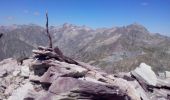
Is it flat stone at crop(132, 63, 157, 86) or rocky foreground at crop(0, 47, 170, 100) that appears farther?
flat stone at crop(132, 63, 157, 86)

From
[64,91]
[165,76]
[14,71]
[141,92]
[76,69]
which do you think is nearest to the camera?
[64,91]

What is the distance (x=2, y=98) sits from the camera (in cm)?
4025

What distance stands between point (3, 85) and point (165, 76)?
33826 millimetres

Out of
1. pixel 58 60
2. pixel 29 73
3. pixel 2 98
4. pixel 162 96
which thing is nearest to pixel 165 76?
pixel 162 96

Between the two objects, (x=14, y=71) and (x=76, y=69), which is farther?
(x=14, y=71)

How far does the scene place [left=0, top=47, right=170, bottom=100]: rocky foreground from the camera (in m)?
34.1

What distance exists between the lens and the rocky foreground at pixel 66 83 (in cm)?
3412

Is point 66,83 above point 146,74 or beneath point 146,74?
above

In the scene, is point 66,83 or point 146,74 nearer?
point 66,83

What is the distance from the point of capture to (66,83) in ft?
112

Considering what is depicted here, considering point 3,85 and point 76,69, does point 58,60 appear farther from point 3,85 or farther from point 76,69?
point 3,85

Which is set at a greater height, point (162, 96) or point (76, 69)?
point (76, 69)

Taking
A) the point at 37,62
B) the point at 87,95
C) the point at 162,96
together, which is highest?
the point at 37,62

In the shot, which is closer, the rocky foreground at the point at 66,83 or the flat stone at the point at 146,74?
the rocky foreground at the point at 66,83
